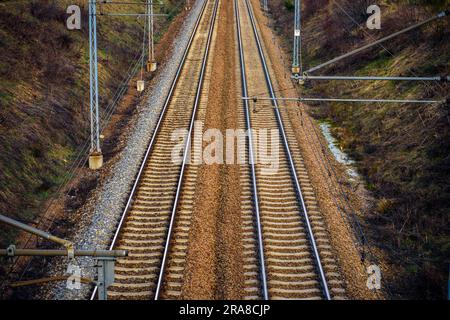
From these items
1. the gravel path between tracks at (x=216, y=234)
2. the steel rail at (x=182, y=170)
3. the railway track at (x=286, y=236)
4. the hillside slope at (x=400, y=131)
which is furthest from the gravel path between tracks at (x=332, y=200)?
the steel rail at (x=182, y=170)

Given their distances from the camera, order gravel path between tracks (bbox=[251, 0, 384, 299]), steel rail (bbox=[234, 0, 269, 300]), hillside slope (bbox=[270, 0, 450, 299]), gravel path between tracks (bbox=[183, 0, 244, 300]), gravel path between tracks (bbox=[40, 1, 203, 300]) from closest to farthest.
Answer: gravel path between tracks (bbox=[183, 0, 244, 300]) → steel rail (bbox=[234, 0, 269, 300]) → gravel path between tracks (bbox=[251, 0, 384, 299]) → gravel path between tracks (bbox=[40, 1, 203, 300]) → hillside slope (bbox=[270, 0, 450, 299])

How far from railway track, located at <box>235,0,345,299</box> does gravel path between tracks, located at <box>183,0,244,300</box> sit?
1.14 ft

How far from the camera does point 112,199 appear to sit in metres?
19.7

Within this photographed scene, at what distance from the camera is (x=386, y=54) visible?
32312 millimetres

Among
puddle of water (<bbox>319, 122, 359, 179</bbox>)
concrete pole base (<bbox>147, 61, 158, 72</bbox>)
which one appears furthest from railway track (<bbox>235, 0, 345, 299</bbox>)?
concrete pole base (<bbox>147, 61, 158, 72</bbox>)

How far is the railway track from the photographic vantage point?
14789 mm

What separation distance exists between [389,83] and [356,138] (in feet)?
14.6

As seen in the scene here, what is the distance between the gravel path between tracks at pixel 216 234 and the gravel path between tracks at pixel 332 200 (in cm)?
271

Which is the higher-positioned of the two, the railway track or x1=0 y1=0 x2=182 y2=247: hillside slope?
x1=0 y1=0 x2=182 y2=247: hillside slope

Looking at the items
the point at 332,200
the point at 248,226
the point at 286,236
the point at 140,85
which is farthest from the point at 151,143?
the point at 140,85

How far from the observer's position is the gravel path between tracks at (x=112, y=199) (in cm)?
1538

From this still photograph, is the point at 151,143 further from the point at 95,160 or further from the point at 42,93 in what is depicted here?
the point at 42,93

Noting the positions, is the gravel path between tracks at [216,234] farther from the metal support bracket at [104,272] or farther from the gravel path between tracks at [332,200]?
the metal support bracket at [104,272]

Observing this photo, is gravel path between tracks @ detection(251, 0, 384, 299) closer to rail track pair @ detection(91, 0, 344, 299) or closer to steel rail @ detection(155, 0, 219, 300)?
rail track pair @ detection(91, 0, 344, 299)
